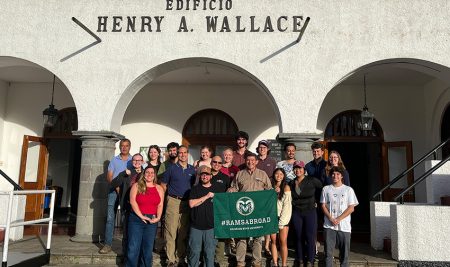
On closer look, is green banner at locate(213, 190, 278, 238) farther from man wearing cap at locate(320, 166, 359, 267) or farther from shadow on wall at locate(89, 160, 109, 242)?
shadow on wall at locate(89, 160, 109, 242)

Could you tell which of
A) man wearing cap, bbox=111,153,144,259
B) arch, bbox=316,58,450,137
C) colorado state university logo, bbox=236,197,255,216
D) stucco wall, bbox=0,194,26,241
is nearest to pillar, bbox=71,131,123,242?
man wearing cap, bbox=111,153,144,259

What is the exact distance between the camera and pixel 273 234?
512cm

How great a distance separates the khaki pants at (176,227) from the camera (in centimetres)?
519

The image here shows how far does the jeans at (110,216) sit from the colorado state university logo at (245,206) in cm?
240

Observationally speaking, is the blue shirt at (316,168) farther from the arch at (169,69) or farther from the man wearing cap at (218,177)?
the man wearing cap at (218,177)

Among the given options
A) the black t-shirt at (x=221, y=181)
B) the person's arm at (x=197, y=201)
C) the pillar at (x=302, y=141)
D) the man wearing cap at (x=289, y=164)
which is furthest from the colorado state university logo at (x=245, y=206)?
the pillar at (x=302, y=141)

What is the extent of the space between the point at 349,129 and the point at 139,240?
6965 mm

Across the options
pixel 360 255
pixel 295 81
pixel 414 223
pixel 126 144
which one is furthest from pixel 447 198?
pixel 126 144

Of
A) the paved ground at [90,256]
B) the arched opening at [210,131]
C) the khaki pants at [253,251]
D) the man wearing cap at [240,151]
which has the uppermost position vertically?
the arched opening at [210,131]

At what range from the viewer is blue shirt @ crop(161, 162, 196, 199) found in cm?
525

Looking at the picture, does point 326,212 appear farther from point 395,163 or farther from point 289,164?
point 395,163

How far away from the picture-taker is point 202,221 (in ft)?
15.9

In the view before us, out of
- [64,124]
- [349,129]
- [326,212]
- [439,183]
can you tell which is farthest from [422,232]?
[64,124]

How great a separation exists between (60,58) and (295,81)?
4761mm
